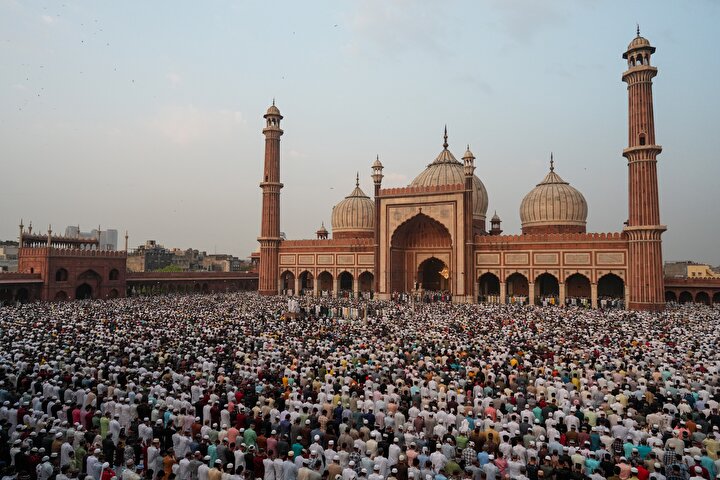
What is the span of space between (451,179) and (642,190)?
47.4 feet

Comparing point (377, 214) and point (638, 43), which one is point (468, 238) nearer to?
point (377, 214)

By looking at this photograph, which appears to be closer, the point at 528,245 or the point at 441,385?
the point at 441,385

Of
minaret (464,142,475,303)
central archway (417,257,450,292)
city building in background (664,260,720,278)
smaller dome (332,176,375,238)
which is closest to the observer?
minaret (464,142,475,303)

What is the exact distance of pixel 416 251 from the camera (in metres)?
36.1

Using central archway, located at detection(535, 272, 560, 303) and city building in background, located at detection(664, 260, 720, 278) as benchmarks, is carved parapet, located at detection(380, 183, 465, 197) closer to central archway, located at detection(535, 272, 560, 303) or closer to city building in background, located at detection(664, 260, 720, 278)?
central archway, located at detection(535, 272, 560, 303)

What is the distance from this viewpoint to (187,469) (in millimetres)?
6250

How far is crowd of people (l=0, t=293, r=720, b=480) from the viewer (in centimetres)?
631

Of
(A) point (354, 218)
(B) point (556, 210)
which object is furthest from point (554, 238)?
(A) point (354, 218)

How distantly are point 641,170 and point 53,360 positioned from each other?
2859cm

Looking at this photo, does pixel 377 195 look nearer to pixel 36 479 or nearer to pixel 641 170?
pixel 641 170

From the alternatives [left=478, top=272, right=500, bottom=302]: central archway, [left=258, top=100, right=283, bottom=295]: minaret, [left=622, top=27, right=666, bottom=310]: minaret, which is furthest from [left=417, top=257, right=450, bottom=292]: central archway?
[left=622, top=27, right=666, bottom=310]: minaret

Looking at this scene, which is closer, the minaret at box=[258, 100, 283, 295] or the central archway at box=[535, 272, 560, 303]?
the central archway at box=[535, 272, 560, 303]

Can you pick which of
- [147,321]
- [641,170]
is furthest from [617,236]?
[147,321]

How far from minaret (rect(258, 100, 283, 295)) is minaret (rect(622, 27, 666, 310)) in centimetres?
2445
